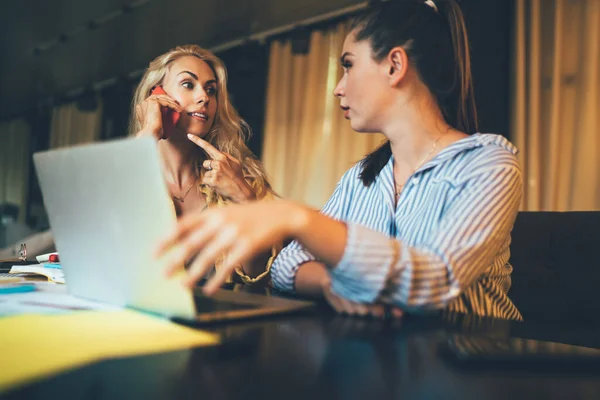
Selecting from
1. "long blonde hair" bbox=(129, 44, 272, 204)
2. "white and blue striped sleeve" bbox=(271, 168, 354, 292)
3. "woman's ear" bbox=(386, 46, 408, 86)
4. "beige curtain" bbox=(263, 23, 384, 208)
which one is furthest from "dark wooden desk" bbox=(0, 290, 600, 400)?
"beige curtain" bbox=(263, 23, 384, 208)

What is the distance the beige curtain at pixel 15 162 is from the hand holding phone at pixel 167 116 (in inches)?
177

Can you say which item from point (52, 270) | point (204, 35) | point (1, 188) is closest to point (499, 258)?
point (52, 270)

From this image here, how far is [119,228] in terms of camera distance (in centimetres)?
59

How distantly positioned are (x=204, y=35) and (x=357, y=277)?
3.69 metres

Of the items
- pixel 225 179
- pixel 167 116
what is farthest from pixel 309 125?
pixel 225 179

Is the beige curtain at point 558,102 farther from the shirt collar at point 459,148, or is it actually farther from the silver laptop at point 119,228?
the silver laptop at point 119,228

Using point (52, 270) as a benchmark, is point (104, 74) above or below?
above

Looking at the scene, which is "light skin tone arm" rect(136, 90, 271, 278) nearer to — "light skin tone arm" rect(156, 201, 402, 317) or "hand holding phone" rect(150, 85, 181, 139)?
"hand holding phone" rect(150, 85, 181, 139)

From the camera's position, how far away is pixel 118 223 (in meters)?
0.59

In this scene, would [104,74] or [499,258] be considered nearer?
[499,258]

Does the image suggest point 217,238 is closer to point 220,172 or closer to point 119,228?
point 119,228

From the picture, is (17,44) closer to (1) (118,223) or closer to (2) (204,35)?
(2) (204,35)

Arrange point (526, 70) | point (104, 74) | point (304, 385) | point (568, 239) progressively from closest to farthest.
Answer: point (304, 385)
point (568, 239)
point (526, 70)
point (104, 74)

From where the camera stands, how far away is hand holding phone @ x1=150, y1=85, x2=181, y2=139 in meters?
1.56
